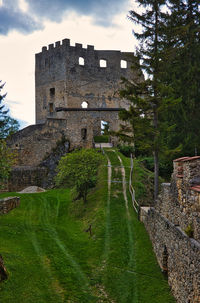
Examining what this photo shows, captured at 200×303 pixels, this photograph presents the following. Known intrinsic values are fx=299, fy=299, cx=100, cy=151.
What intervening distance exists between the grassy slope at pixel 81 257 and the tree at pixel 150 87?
3.86 metres

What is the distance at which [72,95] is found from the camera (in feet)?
143

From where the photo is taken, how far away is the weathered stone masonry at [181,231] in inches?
279

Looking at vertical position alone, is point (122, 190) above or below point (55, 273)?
above

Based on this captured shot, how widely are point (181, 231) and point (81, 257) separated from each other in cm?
476

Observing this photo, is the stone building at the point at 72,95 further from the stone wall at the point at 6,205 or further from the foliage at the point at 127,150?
the stone wall at the point at 6,205

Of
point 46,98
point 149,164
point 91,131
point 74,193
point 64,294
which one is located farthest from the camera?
point 46,98

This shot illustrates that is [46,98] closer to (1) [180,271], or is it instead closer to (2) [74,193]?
(2) [74,193]

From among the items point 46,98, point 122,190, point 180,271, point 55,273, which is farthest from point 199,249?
point 46,98

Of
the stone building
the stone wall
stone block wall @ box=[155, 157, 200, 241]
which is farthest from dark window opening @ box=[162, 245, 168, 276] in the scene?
the stone building

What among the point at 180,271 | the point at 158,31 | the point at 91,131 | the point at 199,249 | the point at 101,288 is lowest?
the point at 101,288

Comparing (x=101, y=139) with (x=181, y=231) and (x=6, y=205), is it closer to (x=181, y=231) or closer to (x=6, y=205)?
(x=6, y=205)

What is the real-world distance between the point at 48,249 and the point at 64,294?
132 inches

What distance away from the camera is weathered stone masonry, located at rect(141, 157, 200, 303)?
708 centimetres

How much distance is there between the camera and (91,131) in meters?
34.8
